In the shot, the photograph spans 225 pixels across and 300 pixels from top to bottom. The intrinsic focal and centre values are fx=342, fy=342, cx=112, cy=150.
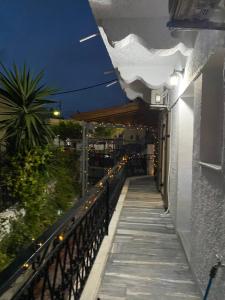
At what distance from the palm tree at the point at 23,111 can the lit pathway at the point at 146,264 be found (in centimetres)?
262

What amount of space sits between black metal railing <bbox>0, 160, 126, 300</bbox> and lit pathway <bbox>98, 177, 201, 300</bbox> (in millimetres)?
→ 292

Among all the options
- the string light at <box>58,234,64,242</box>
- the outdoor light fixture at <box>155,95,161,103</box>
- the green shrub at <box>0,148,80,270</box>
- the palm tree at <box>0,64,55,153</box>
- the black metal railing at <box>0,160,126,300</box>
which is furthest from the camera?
the outdoor light fixture at <box>155,95,161,103</box>

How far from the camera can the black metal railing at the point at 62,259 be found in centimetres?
148

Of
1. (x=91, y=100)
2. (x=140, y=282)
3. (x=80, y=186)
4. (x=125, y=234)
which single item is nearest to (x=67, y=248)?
(x=140, y=282)

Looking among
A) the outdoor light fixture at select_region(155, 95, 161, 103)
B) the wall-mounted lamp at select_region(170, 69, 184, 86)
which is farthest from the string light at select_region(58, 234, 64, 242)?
the outdoor light fixture at select_region(155, 95, 161, 103)

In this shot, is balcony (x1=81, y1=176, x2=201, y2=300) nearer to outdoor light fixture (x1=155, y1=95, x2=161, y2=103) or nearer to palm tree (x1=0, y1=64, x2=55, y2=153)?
palm tree (x1=0, y1=64, x2=55, y2=153)

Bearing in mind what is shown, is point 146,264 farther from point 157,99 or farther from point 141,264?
point 157,99

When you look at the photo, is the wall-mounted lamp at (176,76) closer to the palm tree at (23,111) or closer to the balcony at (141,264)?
the balcony at (141,264)

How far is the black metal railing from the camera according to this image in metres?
1.48

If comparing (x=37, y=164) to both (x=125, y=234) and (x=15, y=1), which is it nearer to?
(x=125, y=234)

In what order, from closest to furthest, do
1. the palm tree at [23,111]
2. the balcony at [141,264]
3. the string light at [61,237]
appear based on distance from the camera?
the string light at [61,237]
the balcony at [141,264]
the palm tree at [23,111]

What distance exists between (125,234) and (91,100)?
385 ft

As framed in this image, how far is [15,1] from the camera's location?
81.5m

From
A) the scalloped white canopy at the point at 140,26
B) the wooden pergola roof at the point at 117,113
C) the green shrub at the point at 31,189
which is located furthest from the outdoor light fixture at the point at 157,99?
the scalloped white canopy at the point at 140,26
